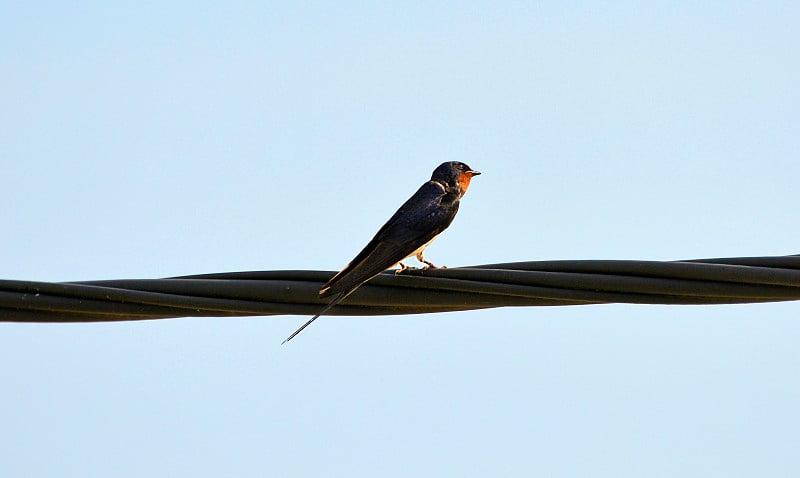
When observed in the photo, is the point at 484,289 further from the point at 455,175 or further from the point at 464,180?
the point at 464,180

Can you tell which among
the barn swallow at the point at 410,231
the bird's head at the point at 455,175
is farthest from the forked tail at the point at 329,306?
the bird's head at the point at 455,175

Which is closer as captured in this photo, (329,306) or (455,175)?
(329,306)

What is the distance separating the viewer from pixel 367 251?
610 centimetres

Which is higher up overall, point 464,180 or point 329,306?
point 464,180

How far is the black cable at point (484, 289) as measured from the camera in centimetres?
476

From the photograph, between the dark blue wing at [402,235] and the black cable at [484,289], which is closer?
the black cable at [484,289]

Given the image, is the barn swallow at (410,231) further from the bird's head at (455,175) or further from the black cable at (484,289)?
the black cable at (484,289)

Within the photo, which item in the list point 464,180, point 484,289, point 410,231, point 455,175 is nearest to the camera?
point 484,289

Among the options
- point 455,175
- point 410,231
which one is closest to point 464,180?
point 455,175

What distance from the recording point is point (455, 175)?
809 cm

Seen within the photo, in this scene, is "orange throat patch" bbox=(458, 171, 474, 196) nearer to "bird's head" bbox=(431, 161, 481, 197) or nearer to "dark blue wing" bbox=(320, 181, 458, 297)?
"bird's head" bbox=(431, 161, 481, 197)

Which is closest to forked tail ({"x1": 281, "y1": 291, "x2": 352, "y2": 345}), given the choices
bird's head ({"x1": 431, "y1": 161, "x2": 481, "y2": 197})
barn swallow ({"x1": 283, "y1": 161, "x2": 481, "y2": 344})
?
barn swallow ({"x1": 283, "y1": 161, "x2": 481, "y2": 344})

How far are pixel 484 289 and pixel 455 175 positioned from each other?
10.6 ft

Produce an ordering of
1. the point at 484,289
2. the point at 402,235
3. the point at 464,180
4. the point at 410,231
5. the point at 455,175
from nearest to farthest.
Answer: the point at 484,289
the point at 402,235
the point at 410,231
the point at 455,175
the point at 464,180
